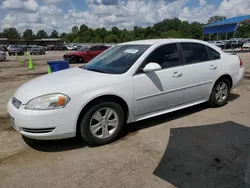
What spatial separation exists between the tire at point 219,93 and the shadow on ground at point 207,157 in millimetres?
951

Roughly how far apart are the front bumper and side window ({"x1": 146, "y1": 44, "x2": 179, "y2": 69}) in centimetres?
169

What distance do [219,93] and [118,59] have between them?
2509mm

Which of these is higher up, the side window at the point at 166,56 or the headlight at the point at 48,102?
the side window at the point at 166,56

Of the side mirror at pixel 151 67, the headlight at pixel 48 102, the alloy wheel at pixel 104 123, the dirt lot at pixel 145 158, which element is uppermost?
the side mirror at pixel 151 67

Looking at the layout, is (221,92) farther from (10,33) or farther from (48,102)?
(10,33)

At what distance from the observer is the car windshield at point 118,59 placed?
3.90 m

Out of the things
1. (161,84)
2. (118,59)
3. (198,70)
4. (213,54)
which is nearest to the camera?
(161,84)

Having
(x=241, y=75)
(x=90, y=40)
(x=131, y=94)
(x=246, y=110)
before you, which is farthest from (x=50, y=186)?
(x=90, y=40)

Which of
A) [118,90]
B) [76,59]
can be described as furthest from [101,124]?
[76,59]

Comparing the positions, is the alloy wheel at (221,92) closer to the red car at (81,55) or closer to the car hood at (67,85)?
the car hood at (67,85)

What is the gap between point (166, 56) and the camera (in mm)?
4262

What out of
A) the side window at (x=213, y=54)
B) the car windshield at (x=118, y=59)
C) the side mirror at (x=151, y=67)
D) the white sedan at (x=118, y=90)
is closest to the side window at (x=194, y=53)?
the white sedan at (x=118, y=90)

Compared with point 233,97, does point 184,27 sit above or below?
above

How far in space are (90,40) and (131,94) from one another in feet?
325
